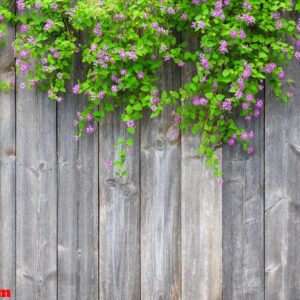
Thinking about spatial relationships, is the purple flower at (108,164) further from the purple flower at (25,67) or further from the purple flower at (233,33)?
the purple flower at (233,33)

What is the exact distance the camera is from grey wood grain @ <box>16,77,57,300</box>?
9.00ft

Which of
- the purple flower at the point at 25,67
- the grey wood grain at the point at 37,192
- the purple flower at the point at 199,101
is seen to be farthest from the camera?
the grey wood grain at the point at 37,192

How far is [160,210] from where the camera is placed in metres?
2.71

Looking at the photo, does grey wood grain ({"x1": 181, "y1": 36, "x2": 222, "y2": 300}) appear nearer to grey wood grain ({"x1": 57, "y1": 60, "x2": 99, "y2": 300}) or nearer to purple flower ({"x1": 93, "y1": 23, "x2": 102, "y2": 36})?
grey wood grain ({"x1": 57, "y1": 60, "x2": 99, "y2": 300})

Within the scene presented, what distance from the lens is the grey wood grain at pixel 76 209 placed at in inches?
107

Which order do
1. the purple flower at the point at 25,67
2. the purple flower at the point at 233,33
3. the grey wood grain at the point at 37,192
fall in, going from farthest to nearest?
1. the grey wood grain at the point at 37,192
2. the purple flower at the point at 25,67
3. the purple flower at the point at 233,33

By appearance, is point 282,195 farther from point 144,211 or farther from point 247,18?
point 247,18

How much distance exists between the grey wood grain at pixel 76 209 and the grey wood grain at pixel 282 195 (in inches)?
31.5

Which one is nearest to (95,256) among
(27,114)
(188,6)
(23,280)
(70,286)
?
(70,286)

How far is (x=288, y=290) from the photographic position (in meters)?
2.71

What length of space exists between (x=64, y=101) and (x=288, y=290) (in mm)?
1353

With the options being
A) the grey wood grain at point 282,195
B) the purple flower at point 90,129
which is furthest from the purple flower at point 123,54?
the grey wood grain at point 282,195

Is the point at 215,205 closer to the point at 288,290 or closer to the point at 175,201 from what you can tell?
the point at 175,201

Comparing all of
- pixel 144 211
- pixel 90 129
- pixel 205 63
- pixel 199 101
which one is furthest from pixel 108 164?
pixel 205 63
